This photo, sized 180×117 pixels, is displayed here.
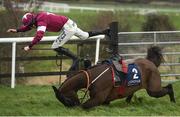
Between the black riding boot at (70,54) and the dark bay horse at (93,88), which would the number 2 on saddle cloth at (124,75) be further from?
the black riding boot at (70,54)

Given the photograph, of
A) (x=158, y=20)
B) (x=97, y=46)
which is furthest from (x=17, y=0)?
(x=158, y=20)

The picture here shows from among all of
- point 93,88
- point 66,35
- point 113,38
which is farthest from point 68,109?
point 113,38

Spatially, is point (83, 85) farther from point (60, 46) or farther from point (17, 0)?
point (17, 0)

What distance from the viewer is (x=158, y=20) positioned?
→ 26.8 metres

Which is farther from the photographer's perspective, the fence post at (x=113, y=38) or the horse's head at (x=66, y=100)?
the fence post at (x=113, y=38)

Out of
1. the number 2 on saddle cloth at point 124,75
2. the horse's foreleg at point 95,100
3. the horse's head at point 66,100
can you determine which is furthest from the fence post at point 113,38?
the horse's head at point 66,100

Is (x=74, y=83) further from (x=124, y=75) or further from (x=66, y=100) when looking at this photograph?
(x=124, y=75)

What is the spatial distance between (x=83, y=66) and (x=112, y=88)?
91 centimetres

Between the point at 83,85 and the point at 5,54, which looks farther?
the point at 5,54

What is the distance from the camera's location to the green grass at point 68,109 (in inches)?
340

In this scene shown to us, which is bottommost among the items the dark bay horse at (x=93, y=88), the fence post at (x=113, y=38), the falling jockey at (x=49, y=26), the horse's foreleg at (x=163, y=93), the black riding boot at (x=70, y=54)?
the horse's foreleg at (x=163, y=93)

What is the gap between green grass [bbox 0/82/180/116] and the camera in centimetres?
864

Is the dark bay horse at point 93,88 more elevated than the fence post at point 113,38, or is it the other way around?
the fence post at point 113,38

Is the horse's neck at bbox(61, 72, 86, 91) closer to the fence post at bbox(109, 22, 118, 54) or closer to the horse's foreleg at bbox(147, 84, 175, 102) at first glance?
the fence post at bbox(109, 22, 118, 54)
